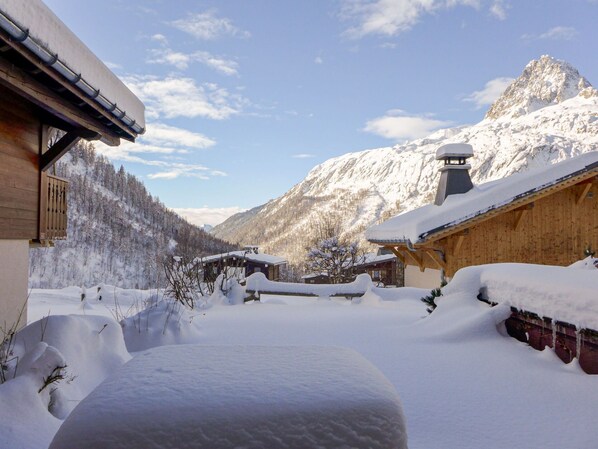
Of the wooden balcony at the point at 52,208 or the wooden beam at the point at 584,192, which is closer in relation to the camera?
the wooden balcony at the point at 52,208

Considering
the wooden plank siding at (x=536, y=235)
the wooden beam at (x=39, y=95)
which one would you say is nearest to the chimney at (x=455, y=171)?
the wooden plank siding at (x=536, y=235)

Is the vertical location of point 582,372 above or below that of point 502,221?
below

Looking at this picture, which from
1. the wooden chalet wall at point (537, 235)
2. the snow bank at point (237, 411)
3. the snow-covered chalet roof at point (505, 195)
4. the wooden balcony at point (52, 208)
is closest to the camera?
the snow bank at point (237, 411)

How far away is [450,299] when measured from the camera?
680 centimetres

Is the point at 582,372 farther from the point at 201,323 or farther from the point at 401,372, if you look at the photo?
the point at 201,323

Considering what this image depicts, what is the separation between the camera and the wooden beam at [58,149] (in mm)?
6516

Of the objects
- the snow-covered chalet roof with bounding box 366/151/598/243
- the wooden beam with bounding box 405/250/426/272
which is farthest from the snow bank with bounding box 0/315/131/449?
the wooden beam with bounding box 405/250/426/272

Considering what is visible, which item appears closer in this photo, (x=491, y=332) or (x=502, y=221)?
(x=491, y=332)

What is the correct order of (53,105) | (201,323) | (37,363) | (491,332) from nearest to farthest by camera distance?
(37,363)
(53,105)
(491,332)
(201,323)

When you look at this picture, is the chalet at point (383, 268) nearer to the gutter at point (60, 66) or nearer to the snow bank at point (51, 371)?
the gutter at point (60, 66)

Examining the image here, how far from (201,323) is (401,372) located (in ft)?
15.9

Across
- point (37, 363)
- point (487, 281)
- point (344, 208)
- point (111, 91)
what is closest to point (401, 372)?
point (487, 281)

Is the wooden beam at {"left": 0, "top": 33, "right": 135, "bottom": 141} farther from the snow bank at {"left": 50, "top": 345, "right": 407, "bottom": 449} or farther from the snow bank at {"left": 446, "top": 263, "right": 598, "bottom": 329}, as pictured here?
the snow bank at {"left": 446, "top": 263, "right": 598, "bottom": 329}

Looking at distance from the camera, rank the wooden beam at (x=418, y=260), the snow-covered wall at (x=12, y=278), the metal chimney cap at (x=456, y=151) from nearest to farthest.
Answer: the snow-covered wall at (x=12, y=278) < the wooden beam at (x=418, y=260) < the metal chimney cap at (x=456, y=151)
